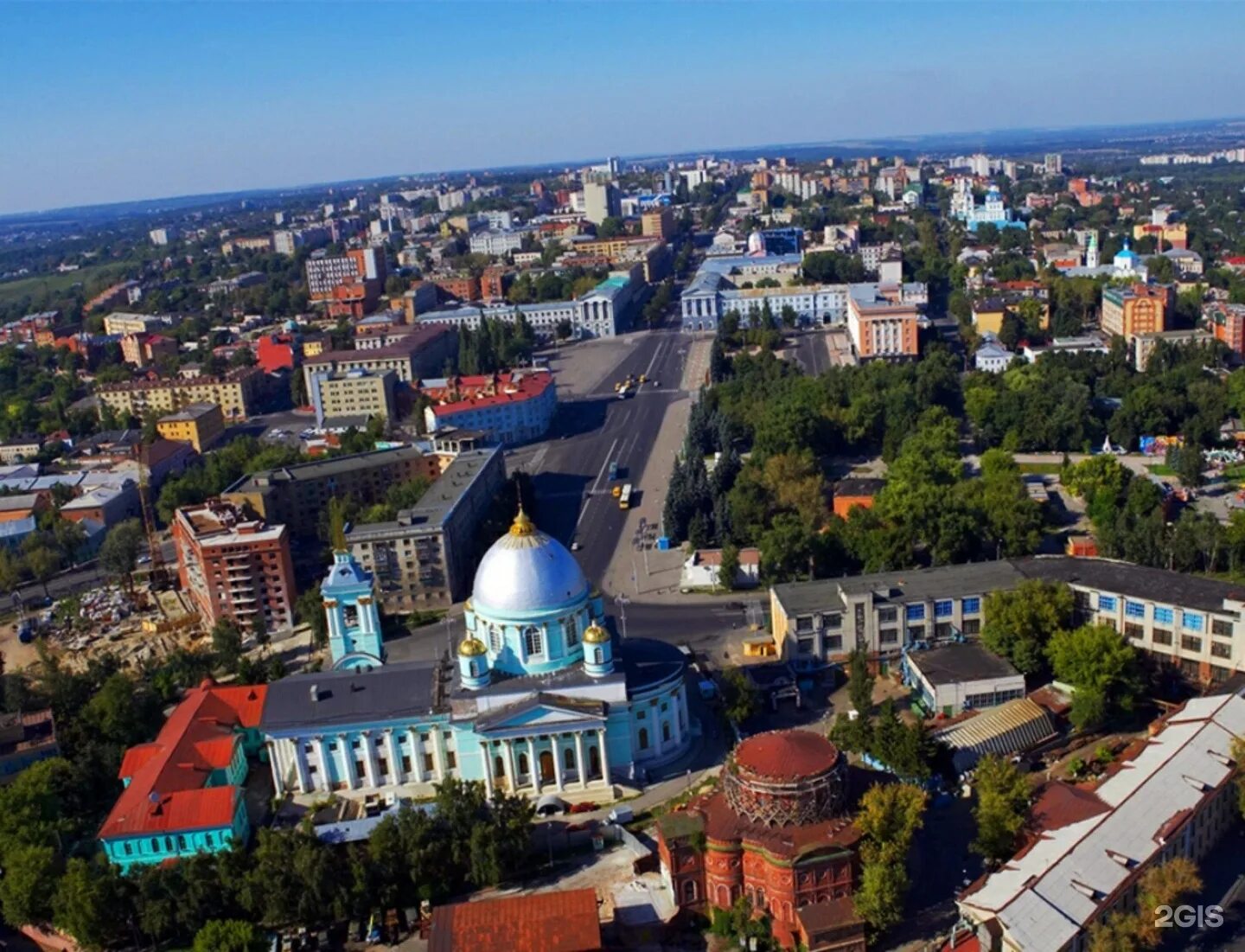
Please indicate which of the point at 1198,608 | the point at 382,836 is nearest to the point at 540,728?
the point at 382,836

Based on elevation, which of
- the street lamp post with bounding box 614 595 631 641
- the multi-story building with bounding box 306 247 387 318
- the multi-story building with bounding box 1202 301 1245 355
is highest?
the multi-story building with bounding box 306 247 387 318

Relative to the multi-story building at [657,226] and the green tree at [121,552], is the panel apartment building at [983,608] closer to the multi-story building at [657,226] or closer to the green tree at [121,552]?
the green tree at [121,552]

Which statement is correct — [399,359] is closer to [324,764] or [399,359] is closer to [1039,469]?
[1039,469]

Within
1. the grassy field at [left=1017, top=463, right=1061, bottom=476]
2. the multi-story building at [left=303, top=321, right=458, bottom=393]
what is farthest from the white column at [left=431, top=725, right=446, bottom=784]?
the multi-story building at [left=303, top=321, right=458, bottom=393]

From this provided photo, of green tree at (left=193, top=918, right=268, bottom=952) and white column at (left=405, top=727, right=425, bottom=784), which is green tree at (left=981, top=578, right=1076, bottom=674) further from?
green tree at (left=193, top=918, right=268, bottom=952)

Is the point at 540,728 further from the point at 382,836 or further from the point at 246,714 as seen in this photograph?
the point at 246,714

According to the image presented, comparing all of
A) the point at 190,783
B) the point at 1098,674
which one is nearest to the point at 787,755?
the point at 1098,674
